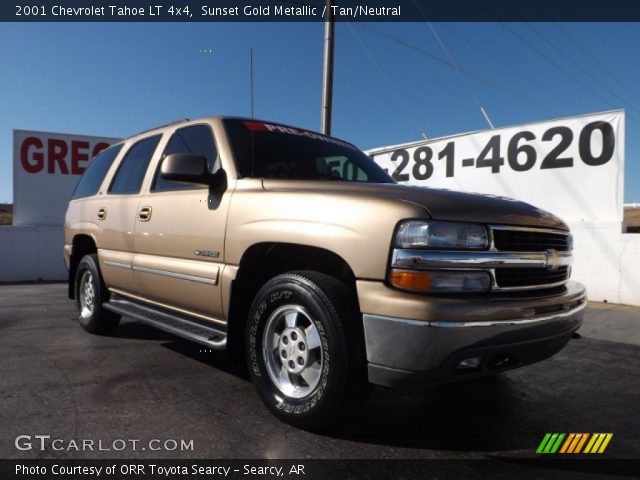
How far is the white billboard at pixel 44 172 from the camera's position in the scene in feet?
38.6

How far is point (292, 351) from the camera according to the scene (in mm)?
2643

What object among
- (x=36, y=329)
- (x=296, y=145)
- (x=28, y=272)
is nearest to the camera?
(x=296, y=145)

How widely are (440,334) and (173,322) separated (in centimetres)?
216

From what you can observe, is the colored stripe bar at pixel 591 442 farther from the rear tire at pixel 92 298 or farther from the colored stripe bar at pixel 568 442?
the rear tire at pixel 92 298

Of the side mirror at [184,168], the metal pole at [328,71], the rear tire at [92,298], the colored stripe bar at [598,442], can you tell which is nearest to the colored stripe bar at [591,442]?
the colored stripe bar at [598,442]

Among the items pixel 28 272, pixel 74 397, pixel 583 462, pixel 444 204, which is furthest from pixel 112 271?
pixel 28 272

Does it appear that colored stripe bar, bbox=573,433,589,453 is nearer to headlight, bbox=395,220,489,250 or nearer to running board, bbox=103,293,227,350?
headlight, bbox=395,220,489,250

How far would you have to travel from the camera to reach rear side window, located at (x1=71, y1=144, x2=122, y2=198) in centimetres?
496

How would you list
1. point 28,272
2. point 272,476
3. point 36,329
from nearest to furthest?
point 272,476 → point 36,329 → point 28,272

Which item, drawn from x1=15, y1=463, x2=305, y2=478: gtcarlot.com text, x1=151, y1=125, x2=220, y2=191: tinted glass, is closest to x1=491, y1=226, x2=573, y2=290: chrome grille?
x1=15, y1=463, x2=305, y2=478: gtcarlot.com text

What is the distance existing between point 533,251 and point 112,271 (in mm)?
3543

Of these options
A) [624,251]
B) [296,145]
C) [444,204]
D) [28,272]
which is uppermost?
[296,145]

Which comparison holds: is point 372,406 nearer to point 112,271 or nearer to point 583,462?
point 583,462

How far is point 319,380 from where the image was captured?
2438 mm
